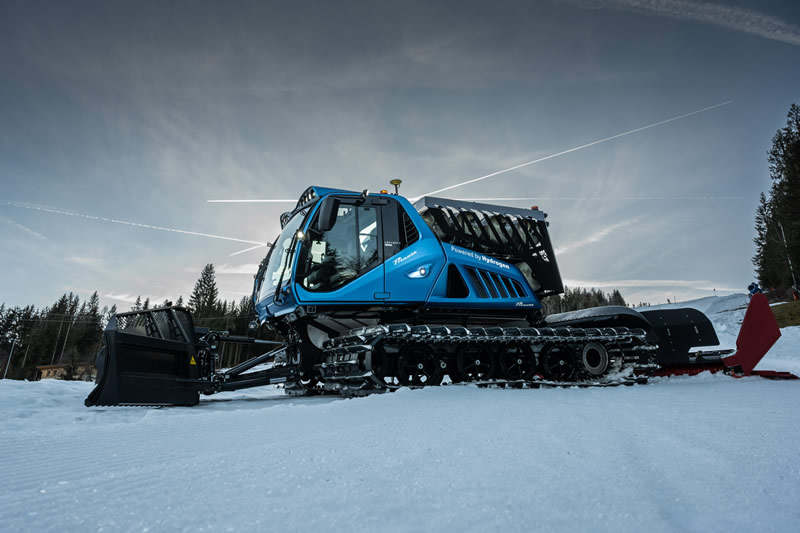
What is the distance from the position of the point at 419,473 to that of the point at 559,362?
6.30m

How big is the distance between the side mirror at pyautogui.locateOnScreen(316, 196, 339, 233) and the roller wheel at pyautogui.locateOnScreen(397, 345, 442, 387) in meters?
2.22

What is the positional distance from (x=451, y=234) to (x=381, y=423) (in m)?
4.89

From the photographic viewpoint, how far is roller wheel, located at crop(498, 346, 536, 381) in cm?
690

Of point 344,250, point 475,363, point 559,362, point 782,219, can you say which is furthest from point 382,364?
point 782,219

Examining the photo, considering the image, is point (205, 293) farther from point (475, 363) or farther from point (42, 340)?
point (475, 363)

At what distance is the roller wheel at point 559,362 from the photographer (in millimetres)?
7157

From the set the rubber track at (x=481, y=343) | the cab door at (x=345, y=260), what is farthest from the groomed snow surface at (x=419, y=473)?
the cab door at (x=345, y=260)

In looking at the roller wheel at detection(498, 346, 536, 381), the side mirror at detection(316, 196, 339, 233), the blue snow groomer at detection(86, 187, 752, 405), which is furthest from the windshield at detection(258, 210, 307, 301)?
the roller wheel at detection(498, 346, 536, 381)

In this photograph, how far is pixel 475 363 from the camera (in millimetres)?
6629

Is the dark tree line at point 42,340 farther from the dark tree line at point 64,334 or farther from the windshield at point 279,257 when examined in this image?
the windshield at point 279,257

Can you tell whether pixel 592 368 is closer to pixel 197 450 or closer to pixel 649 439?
pixel 649 439

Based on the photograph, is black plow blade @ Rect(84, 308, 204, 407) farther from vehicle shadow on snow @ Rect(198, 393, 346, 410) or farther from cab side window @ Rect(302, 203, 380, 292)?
cab side window @ Rect(302, 203, 380, 292)

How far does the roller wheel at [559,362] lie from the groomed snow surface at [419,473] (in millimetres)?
3654

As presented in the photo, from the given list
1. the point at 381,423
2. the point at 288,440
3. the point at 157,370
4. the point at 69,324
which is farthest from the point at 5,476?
the point at 69,324
